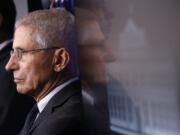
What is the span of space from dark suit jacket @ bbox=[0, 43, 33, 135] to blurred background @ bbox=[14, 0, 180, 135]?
905mm

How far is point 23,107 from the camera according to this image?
2.04m

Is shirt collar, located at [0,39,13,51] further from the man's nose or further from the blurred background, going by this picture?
the blurred background

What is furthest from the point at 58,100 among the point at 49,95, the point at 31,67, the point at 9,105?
the point at 9,105

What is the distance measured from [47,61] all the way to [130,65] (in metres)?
0.72

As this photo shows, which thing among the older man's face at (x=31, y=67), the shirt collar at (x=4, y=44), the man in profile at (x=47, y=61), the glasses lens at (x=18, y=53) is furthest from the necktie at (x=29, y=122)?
the shirt collar at (x=4, y=44)

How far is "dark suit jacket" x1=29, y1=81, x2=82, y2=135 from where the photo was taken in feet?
4.47

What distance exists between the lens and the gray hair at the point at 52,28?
157cm

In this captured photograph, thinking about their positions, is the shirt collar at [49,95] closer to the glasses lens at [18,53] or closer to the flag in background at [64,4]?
the glasses lens at [18,53]

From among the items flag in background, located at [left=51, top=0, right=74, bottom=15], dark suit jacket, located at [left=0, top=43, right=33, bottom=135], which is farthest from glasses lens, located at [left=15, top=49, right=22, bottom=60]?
flag in background, located at [left=51, top=0, right=74, bottom=15]

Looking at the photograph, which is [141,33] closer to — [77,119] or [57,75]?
[77,119]

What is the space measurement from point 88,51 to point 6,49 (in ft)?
3.54

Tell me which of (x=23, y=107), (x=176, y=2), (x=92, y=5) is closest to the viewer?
(x=176, y=2)

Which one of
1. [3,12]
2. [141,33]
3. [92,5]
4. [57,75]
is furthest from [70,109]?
[3,12]

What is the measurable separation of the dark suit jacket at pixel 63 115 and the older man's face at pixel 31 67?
0.11 metres
